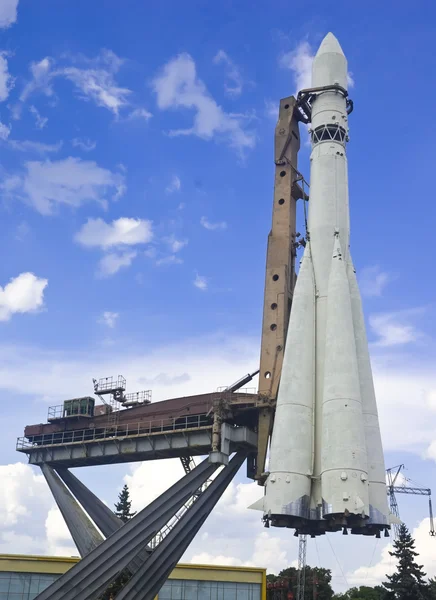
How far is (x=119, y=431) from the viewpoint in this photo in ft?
150

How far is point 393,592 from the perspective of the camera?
58938 mm

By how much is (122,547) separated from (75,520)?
7728mm

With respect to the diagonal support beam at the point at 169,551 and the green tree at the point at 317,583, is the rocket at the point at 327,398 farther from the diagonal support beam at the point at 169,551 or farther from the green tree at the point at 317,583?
the green tree at the point at 317,583

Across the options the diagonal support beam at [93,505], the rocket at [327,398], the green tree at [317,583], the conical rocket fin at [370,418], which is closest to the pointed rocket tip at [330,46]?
the rocket at [327,398]

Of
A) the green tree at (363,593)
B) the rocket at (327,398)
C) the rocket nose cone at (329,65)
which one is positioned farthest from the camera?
the green tree at (363,593)

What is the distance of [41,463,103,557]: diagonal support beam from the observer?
44.8m

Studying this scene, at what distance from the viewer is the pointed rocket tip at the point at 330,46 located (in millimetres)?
45438

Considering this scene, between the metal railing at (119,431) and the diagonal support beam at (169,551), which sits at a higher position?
the metal railing at (119,431)

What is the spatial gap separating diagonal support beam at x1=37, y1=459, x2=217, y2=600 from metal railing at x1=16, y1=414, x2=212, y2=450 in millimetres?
2949

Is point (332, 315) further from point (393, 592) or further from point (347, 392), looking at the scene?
point (393, 592)

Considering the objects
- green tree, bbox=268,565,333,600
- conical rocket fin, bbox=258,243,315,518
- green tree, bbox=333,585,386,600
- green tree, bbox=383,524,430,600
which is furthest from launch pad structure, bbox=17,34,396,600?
green tree, bbox=333,585,386,600

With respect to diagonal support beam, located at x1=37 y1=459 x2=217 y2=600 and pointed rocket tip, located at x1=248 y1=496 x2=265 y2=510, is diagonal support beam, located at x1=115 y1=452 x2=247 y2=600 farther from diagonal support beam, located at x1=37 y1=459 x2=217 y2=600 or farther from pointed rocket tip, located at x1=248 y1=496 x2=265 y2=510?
pointed rocket tip, located at x1=248 y1=496 x2=265 y2=510

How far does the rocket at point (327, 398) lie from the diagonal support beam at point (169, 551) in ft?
20.1

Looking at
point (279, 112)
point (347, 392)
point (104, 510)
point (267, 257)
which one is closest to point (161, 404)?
point (104, 510)
